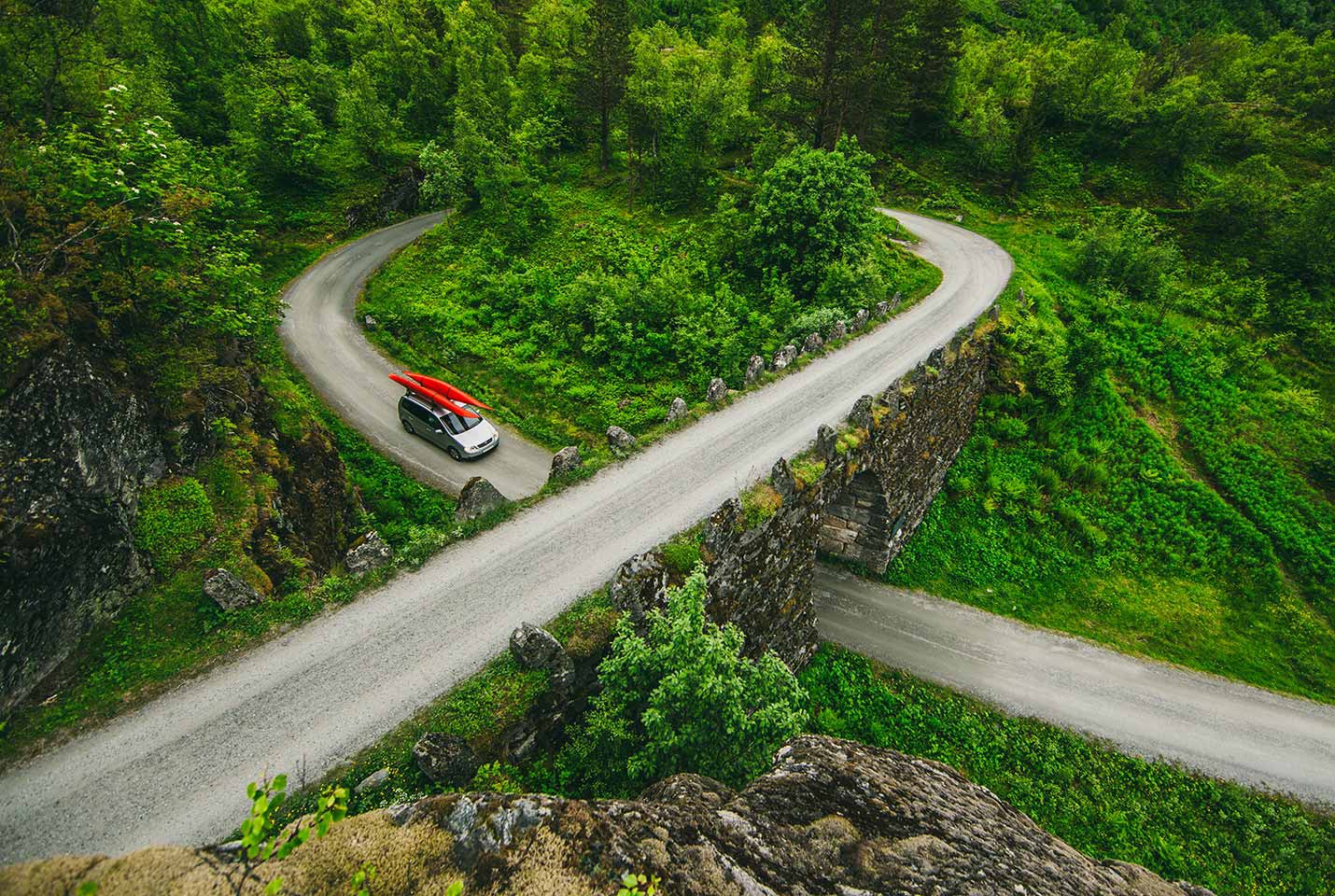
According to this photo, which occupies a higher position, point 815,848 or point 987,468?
point 815,848

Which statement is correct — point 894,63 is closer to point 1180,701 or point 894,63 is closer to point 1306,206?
point 1306,206

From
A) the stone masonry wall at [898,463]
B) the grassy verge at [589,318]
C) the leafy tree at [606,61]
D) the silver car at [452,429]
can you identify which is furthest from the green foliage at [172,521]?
the leafy tree at [606,61]

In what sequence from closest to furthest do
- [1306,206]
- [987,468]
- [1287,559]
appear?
[1287,559], [987,468], [1306,206]

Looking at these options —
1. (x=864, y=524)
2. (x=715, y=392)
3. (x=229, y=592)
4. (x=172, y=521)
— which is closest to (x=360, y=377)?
(x=172, y=521)

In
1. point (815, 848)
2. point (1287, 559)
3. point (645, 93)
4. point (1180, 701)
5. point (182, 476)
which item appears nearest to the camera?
point (815, 848)

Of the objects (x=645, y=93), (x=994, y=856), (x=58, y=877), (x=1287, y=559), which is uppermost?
(x=645, y=93)

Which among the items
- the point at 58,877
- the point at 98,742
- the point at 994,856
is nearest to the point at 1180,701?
the point at 994,856

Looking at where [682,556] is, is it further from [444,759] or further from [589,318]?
[589,318]
